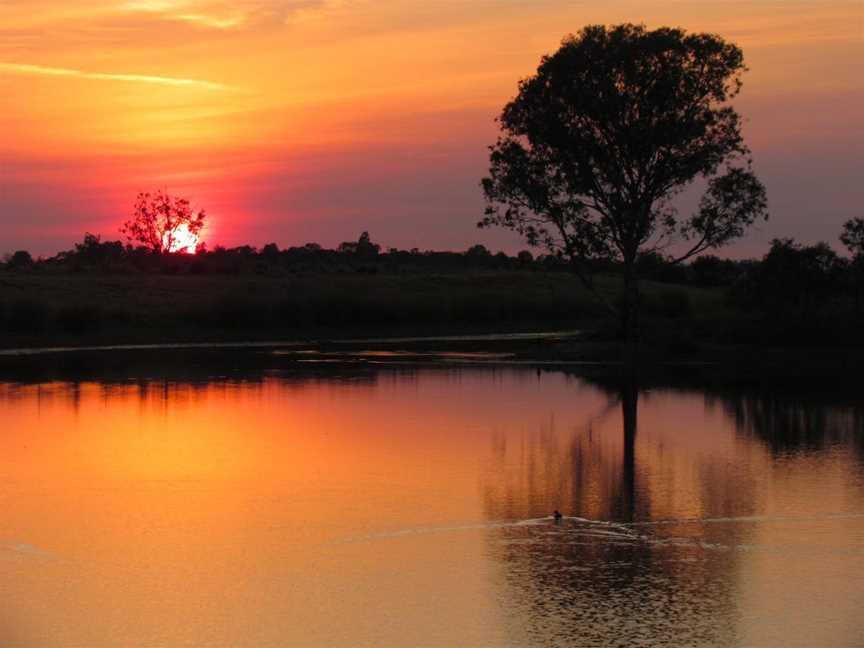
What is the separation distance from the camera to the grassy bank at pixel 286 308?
55406 millimetres

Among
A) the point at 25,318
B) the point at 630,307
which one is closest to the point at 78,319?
the point at 25,318

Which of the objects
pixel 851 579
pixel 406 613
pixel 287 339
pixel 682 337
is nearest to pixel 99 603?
pixel 406 613

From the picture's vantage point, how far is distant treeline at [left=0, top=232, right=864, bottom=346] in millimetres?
43250

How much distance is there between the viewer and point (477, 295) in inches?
2977

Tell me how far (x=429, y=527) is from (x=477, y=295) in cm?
6266

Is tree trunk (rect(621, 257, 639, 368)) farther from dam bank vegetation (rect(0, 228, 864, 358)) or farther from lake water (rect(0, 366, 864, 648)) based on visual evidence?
lake water (rect(0, 366, 864, 648))

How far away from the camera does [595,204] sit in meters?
45.6

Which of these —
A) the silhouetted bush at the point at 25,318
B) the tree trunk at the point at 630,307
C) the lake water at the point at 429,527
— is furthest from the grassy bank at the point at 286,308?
the lake water at the point at 429,527

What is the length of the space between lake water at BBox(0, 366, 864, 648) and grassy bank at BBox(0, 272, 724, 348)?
86.0ft

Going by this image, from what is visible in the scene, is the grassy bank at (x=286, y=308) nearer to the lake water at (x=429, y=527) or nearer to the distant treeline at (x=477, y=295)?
the distant treeline at (x=477, y=295)

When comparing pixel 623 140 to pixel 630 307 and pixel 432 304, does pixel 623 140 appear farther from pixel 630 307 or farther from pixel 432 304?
pixel 432 304

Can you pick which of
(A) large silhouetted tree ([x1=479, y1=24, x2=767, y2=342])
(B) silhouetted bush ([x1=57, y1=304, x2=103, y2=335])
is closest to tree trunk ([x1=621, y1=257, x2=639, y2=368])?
(A) large silhouetted tree ([x1=479, y1=24, x2=767, y2=342])

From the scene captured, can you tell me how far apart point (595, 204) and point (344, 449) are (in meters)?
28.4

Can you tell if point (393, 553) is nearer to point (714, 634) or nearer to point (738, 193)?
point (714, 634)
